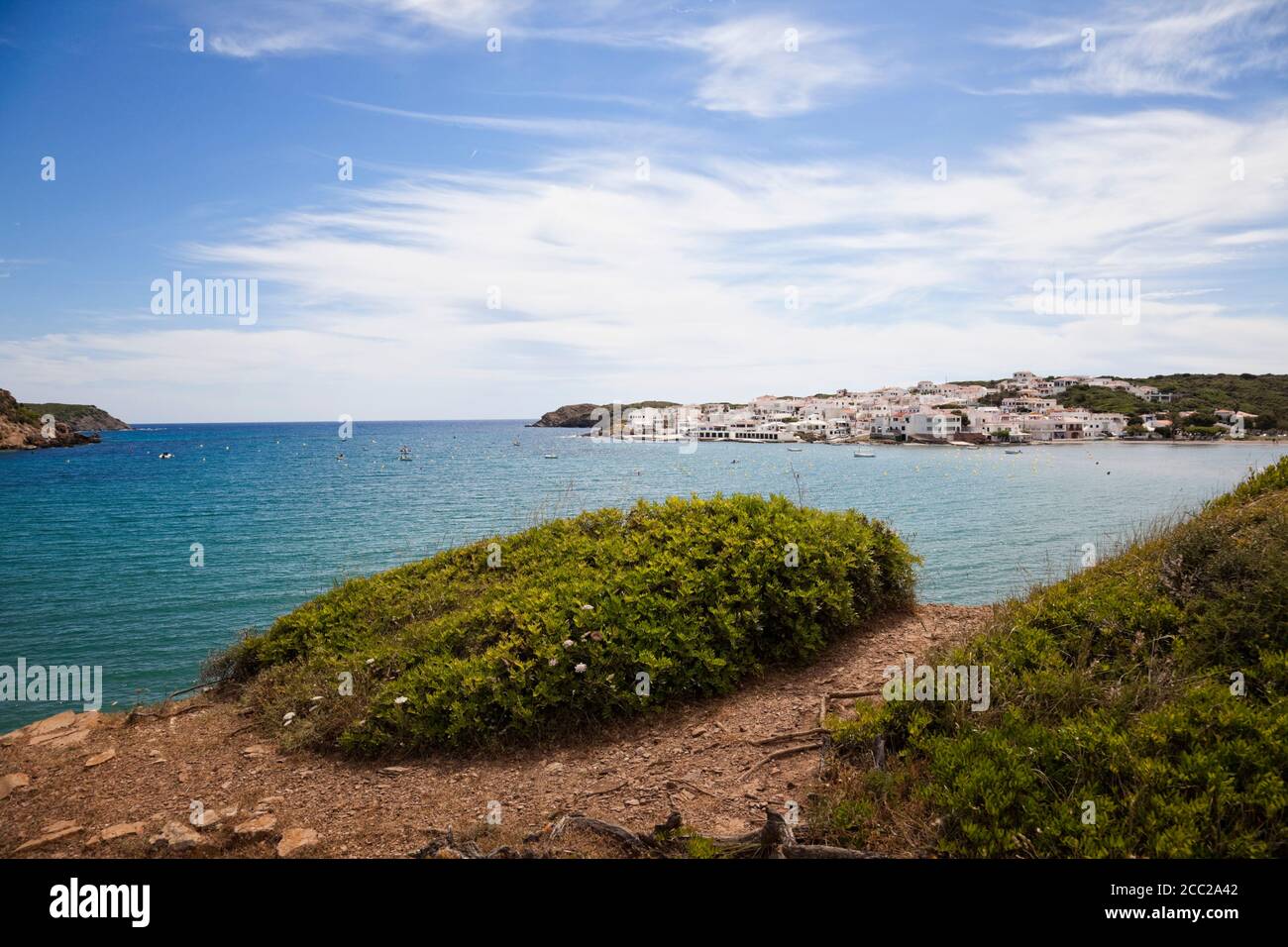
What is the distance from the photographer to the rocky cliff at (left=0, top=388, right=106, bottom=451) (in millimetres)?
98688

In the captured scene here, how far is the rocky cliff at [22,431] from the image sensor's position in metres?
98.7

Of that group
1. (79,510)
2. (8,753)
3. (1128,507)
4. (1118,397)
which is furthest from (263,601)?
(1118,397)

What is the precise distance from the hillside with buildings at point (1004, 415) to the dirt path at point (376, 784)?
406 ft

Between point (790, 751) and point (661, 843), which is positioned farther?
point (790, 751)

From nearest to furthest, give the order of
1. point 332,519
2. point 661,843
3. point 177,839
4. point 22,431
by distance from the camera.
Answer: point 661,843 → point 177,839 → point 332,519 → point 22,431

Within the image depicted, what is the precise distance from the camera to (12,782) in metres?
6.29

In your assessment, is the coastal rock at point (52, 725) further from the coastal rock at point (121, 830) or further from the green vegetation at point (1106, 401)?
the green vegetation at point (1106, 401)

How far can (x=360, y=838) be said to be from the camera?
16.3 ft

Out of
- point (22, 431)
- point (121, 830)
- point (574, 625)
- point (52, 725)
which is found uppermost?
point (22, 431)

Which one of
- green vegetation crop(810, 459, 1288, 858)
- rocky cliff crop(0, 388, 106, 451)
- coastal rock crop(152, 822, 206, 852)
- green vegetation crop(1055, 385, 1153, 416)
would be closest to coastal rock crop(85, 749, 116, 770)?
coastal rock crop(152, 822, 206, 852)

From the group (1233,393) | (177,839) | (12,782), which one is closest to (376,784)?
(177,839)

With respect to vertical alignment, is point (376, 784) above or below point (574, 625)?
below

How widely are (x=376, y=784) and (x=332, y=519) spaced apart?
3593 centimetres

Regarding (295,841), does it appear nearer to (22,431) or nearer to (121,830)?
(121,830)
